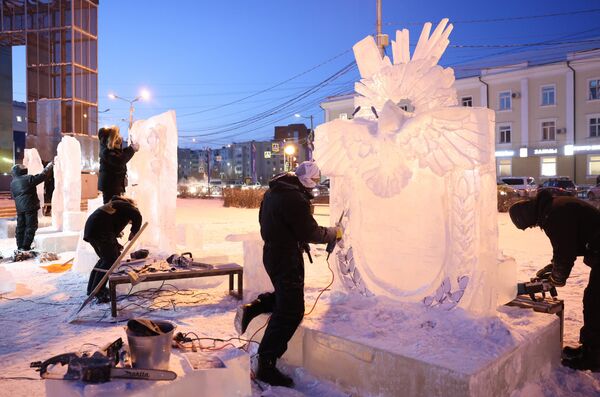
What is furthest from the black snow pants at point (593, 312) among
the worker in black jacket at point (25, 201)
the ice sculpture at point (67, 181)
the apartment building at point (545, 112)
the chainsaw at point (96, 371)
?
the apartment building at point (545, 112)

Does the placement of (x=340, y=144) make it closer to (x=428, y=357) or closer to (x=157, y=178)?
(x=428, y=357)

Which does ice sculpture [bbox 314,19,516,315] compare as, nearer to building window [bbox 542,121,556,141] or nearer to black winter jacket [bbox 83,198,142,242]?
black winter jacket [bbox 83,198,142,242]

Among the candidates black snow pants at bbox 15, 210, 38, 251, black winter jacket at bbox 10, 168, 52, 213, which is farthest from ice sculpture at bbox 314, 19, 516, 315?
black snow pants at bbox 15, 210, 38, 251

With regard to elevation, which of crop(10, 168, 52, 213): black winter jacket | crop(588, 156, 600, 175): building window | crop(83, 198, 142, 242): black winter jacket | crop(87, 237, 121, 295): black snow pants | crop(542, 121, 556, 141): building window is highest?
crop(542, 121, 556, 141): building window

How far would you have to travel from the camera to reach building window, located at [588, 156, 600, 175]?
30.9 meters

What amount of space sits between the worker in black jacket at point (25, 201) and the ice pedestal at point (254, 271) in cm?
584

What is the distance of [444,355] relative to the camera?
10.9 feet

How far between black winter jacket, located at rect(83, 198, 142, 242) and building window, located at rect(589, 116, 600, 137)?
3260 cm

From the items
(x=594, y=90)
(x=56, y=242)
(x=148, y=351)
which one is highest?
(x=594, y=90)

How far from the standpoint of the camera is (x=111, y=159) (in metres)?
7.37

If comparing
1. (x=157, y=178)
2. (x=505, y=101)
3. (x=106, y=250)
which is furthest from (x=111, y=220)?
(x=505, y=101)

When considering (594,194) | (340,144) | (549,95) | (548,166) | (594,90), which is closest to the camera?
(340,144)

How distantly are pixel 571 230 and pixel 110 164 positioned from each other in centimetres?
621

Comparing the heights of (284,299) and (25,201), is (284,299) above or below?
below
